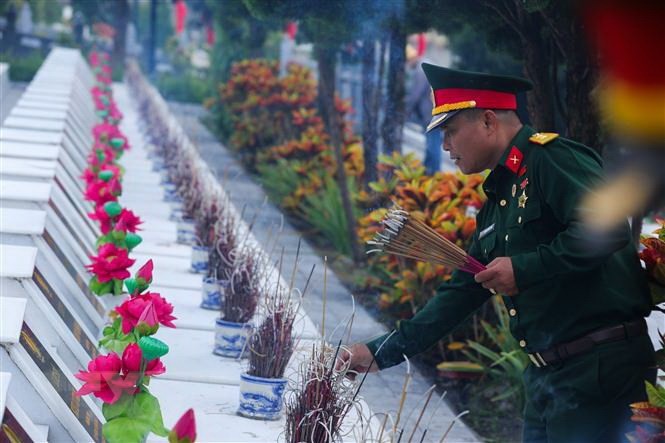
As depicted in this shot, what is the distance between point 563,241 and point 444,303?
710mm

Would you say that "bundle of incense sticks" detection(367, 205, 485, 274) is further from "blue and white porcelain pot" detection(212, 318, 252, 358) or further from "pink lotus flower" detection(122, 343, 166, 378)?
"blue and white porcelain pot" detection(212, 318, 252, 358)

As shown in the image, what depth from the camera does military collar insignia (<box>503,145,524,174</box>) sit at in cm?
291

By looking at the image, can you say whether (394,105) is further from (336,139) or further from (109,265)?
(109,265)

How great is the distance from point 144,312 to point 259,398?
3.24ft

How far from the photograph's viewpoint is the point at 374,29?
8555 millimetres

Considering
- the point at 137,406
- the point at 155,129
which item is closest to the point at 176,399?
the point at 137,406

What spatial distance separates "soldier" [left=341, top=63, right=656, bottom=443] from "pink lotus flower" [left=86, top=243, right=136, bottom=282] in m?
1.64

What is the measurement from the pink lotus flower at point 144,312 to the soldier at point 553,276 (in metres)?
0.54

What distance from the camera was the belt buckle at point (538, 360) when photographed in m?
2.85

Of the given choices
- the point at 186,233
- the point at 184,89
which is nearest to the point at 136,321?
the point at 186,233

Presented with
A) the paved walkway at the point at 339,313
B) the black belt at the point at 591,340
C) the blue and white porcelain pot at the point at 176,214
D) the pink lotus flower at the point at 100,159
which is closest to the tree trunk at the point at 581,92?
the paved walkway at the point at 339,313

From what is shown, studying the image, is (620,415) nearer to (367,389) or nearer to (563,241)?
(563,241)

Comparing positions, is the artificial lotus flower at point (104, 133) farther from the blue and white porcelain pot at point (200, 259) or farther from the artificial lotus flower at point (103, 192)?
the artificial lotus flower at point (103, 192)

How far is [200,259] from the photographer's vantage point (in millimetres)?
6406
